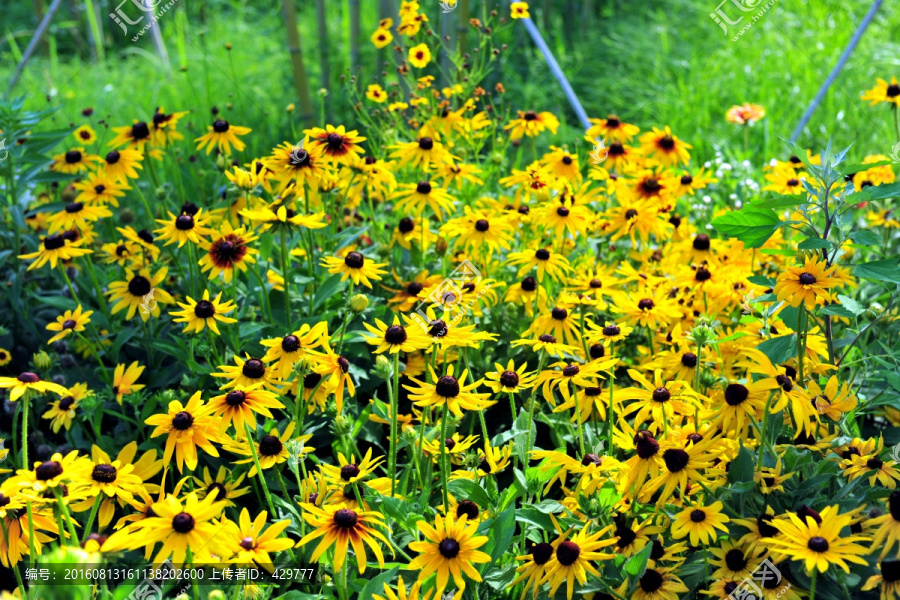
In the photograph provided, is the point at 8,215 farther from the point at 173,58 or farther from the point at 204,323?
the point at 173,58

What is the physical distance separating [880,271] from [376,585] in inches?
45.0

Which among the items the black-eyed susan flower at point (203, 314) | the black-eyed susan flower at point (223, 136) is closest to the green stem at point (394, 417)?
the black-eyed susan flower at point (203, 314)

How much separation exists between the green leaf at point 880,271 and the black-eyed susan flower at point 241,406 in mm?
1171

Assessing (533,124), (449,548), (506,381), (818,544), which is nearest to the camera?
(818,544)

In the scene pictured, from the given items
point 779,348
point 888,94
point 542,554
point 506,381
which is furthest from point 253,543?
point 888,94

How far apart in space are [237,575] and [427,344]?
55cm

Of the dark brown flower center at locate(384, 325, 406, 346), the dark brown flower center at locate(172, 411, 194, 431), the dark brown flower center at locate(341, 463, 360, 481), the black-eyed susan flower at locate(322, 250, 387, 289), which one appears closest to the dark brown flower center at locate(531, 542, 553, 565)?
the dark brown flower center at locate(341, 463, 360, 481)

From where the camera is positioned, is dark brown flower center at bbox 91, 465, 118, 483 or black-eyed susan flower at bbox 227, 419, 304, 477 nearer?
dark brown flower center at bbox 91, 465, 118, 483

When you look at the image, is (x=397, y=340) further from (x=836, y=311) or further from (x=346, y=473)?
(x=836, y=311)

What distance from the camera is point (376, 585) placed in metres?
1.56

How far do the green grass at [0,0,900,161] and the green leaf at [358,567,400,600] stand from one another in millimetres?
3148

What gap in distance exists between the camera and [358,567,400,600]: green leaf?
1537mm

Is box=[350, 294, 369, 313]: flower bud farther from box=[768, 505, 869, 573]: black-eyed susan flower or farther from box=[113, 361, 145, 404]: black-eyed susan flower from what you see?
box=[768, 505, 869, 573]: black-eyed susan flower

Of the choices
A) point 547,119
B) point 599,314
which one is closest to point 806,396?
point 599,314
